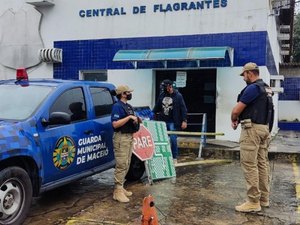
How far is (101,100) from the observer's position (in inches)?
250

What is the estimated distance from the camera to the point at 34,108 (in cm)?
495

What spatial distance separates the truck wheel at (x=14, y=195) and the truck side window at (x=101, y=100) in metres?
1.83

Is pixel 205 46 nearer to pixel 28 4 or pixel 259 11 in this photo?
pixel 259 11

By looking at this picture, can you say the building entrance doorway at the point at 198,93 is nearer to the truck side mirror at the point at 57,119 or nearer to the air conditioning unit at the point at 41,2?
the air conditioning unit at the point at 41,2

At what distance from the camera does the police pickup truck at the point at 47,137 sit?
14.4 feet

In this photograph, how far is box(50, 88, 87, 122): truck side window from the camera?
5.29 m

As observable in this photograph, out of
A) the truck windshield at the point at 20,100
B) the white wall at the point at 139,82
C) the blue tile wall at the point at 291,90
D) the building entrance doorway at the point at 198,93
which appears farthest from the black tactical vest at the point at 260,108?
the blue tile wall at the point at 291,90

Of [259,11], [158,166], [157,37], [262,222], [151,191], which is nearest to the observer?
[262,222]

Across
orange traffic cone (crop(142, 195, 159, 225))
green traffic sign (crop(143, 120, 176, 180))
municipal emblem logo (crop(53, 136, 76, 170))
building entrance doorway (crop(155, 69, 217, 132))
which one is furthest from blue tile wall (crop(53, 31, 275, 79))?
orange traffic cone (crop(142, 195, 159, 225))

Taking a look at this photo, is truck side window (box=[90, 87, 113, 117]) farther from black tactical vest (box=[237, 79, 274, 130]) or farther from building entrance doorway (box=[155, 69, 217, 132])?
building entrance doorway (box=[155, 69, 217, 132])

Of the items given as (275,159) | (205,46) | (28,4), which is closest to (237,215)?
(275,159)

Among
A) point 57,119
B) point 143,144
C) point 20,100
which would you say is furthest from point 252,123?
point 20,100

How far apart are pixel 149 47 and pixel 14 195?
7.71 m

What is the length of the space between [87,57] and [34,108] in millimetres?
7409
